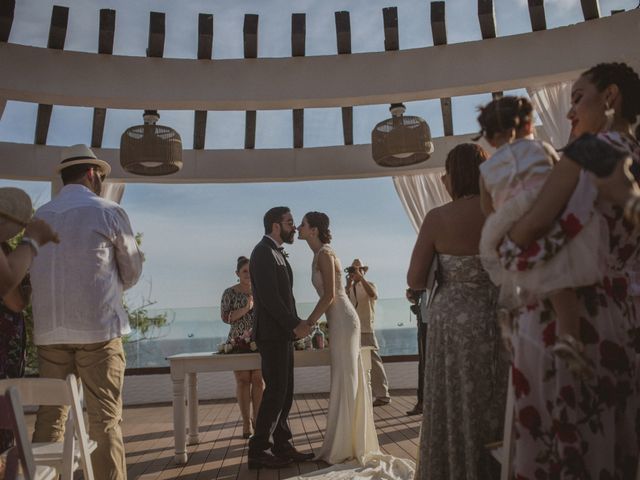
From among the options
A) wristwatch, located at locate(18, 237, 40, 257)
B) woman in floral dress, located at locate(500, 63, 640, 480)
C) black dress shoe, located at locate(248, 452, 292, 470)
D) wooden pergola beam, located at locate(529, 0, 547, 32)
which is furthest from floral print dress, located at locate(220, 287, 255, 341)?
woman in floral dress, located at locate(500, 63, 640, 480)

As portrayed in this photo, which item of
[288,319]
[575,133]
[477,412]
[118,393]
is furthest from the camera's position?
[288,319]

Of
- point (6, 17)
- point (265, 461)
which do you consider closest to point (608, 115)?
point (265, 461)

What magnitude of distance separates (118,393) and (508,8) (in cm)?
509

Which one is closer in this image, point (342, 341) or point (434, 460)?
point (434, 460)

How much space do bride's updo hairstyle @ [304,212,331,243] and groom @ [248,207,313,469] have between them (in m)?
0.28

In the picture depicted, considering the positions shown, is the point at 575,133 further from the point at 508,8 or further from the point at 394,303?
the point at 394,303

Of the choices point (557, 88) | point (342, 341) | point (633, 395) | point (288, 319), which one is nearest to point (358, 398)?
point (342, 341)

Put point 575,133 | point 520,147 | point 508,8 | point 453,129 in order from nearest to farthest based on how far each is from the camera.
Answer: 1. point 520,147
2. point 575,133
3. point 508,8
4. point 453,129

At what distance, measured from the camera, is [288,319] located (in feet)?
13.6

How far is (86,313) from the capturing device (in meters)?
2.84

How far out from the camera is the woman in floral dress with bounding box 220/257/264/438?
5.39 meters

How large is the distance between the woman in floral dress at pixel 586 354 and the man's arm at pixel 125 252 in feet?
6.21

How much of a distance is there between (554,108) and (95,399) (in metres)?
5.19

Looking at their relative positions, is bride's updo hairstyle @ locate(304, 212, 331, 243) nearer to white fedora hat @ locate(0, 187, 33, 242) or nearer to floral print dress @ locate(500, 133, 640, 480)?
white fedora hat @ locate(0, 187, 33, 242)
